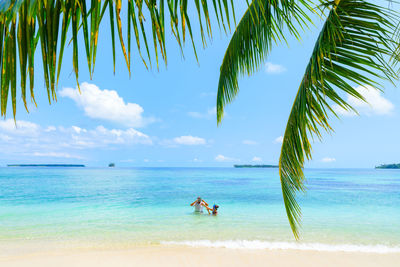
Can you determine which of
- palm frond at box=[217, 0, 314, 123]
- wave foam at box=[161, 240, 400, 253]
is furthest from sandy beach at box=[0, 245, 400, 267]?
palm frond at box=[217, 0, 314, 123]

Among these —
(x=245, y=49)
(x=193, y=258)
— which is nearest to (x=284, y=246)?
(x=193, y=258)

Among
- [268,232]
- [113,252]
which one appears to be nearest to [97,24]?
[113,252]

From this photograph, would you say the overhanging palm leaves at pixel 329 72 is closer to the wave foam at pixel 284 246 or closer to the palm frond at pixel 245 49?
the palm frond at pixel 245 49

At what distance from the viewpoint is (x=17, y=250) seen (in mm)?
7242

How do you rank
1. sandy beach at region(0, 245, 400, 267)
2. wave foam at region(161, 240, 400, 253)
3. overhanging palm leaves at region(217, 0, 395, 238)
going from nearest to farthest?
1. overhanging palm leaves at region(217, 0, 395, 238)
2. sandy beach at region(0, 245, 400, 267)
3. wave foam at region(161, 240, 400, 253)

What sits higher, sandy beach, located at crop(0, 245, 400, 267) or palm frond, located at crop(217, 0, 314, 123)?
palm frond, located at crop(217, 0, 314, 123)

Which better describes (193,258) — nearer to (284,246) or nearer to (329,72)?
(284,246)

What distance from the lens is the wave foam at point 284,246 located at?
7.38m

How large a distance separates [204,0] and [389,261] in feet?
25.4

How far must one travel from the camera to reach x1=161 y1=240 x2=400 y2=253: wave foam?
291 inches

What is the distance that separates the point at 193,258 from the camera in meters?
6.60

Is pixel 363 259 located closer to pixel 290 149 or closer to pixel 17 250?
pixel 290 149

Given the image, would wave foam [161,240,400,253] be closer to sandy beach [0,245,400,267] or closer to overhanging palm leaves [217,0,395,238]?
sandy beach [0,245,400,267]

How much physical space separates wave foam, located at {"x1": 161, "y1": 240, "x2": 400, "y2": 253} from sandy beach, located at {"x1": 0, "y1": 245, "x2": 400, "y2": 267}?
1.15 feet
